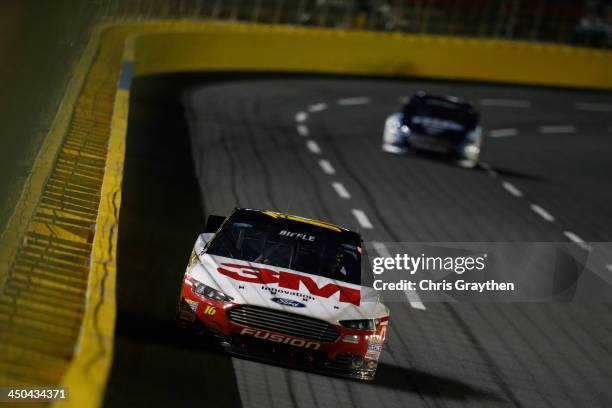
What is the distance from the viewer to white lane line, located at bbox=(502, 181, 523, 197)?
76.4 ft

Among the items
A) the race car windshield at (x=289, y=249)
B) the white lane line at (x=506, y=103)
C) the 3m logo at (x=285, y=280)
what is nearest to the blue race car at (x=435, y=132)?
the white lane line at (x=506, y=103)

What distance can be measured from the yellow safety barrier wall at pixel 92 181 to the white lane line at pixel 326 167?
3.93 metres

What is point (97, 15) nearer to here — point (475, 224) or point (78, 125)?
point (78, 125)

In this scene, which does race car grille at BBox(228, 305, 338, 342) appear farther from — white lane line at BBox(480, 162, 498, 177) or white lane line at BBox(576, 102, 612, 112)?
white lane line at BBox(576, 102, 612, 112)

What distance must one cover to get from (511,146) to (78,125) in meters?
15.6

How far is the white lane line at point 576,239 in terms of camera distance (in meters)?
19.3

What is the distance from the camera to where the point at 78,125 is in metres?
16.9

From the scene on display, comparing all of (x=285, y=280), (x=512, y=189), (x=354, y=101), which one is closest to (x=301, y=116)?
(x=354, y=101)

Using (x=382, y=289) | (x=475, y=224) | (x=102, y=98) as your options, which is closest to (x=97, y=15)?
(x=102, y=98)

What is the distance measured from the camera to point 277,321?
10.3 m

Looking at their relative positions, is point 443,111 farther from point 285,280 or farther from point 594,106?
point 594,106

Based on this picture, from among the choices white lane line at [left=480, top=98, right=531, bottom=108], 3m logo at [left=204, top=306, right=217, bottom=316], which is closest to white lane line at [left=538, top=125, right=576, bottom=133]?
white lane line at [left=480, top=98, right=531, bottom=108]

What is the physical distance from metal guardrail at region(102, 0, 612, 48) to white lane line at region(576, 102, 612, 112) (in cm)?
304

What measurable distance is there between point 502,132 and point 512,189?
892 cm
